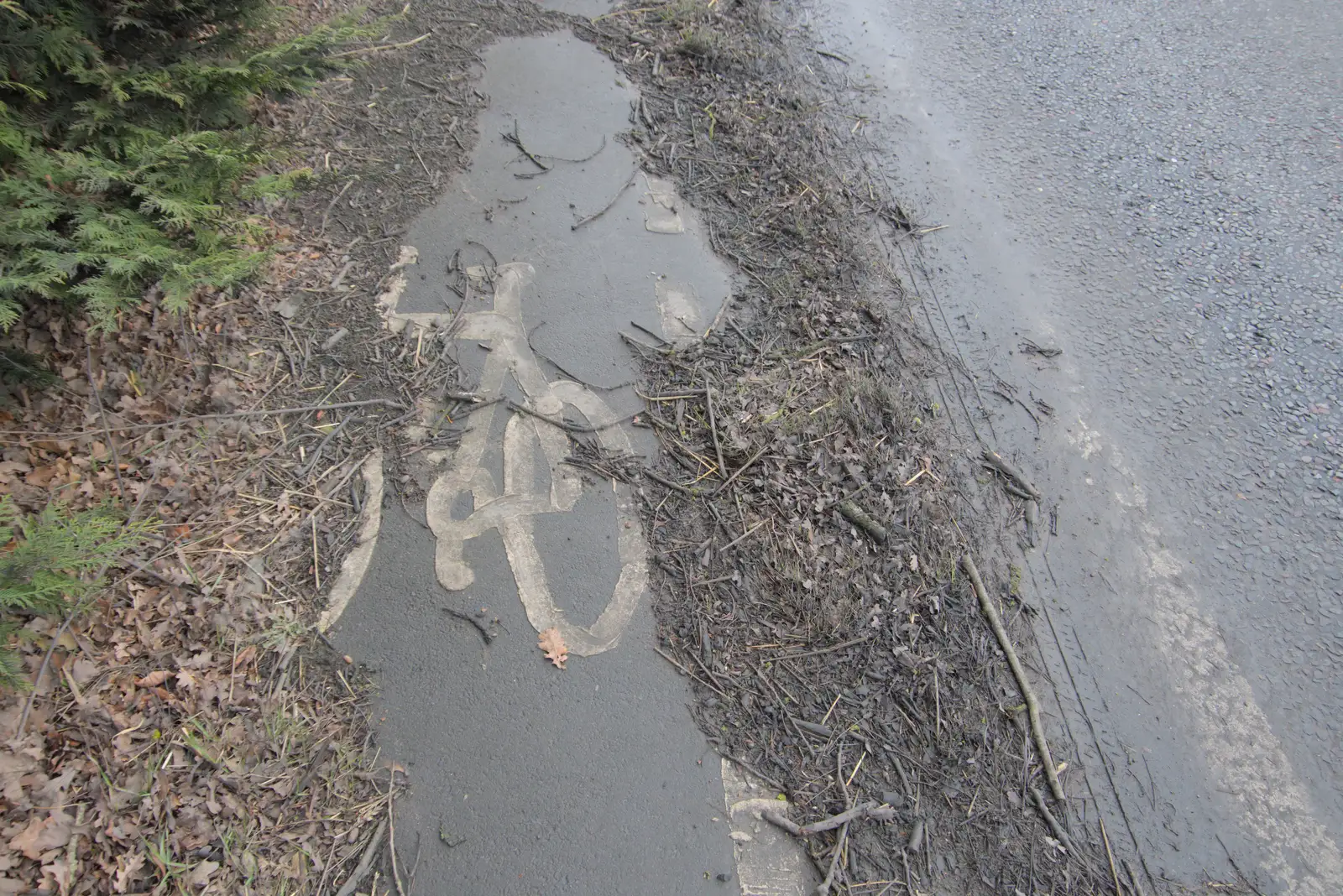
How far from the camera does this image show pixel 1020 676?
2910 mm

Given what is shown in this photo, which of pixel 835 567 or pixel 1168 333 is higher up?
pixel 1168 333

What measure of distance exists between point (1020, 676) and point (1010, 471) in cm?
98

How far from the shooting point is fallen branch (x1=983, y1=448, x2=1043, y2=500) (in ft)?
11.2

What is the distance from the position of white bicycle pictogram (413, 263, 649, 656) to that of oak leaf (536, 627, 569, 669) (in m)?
0.02

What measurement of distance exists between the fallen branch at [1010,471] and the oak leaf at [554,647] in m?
2.11

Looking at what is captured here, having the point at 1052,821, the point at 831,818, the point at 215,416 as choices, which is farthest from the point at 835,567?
the point at 215,416

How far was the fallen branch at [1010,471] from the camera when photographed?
3.40 metres

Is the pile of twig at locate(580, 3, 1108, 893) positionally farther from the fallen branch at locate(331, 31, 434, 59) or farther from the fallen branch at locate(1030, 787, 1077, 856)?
the fallen branch at locate(331, 31, 434, 59)

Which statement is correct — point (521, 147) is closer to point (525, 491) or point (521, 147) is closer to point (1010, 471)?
point (525, 491)

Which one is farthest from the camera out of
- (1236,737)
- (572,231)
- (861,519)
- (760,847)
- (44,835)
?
(572,231)

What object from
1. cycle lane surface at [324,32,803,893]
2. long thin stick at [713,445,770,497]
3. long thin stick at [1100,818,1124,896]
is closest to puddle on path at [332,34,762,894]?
cycle lane surface at [324,32,803,893]

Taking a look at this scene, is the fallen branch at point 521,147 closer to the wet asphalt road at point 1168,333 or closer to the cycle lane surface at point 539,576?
the cycle lane surface at point 539,576

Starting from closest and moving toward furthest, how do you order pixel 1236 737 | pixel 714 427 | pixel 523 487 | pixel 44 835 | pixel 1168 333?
1. pixel 44 835
2. pixel 1236 737
3. pixel 523 487
4. pixel 714 427
5. pixel 1168 333

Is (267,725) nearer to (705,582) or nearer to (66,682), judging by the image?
(66,682)
